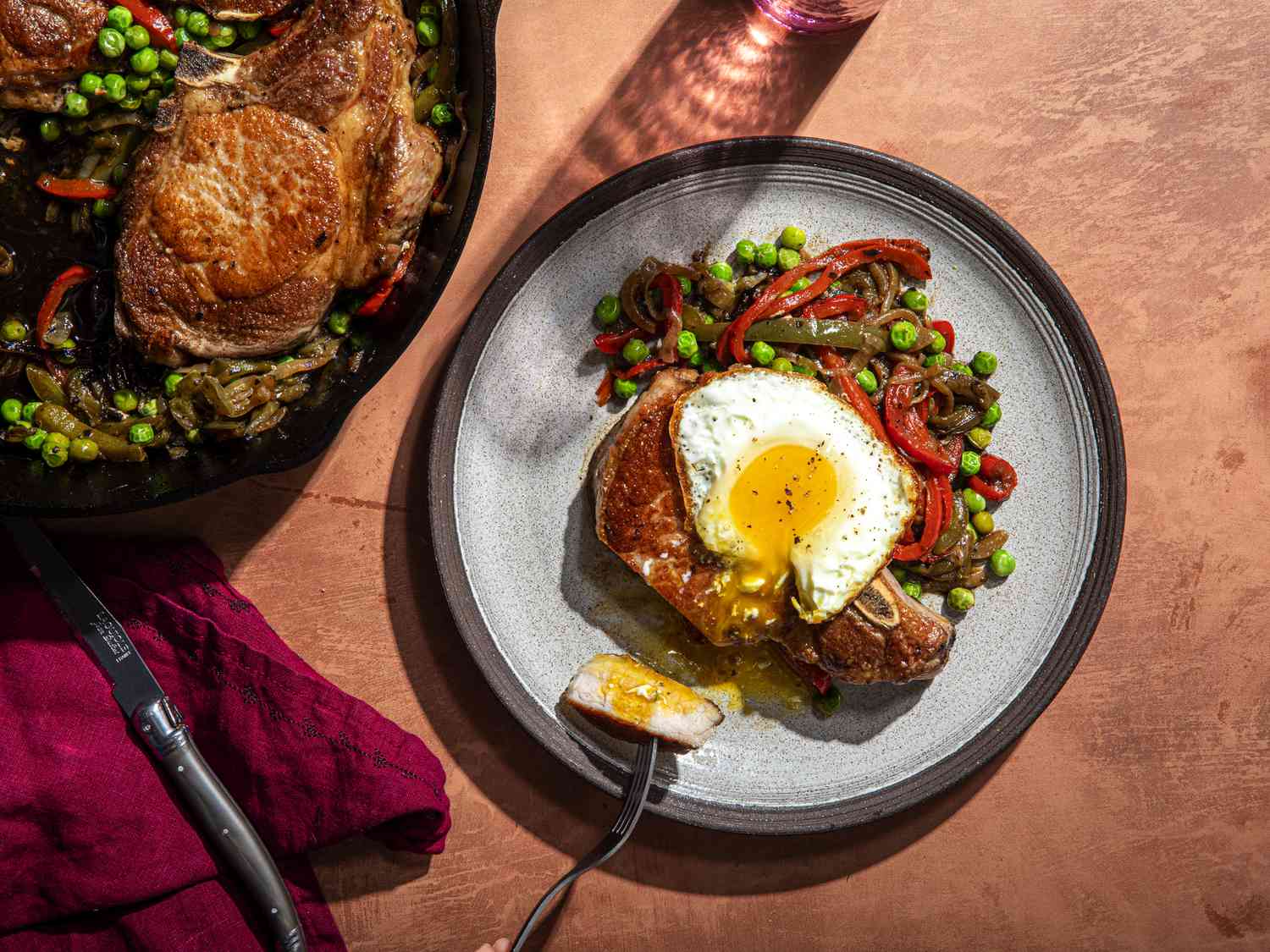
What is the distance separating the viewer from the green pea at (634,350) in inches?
153

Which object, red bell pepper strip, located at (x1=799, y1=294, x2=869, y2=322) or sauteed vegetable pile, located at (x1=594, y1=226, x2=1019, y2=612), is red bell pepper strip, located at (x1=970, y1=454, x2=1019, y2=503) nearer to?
sauteed vegetable pile, located at (x1=594, y1=226, x2=1019, y2=612)

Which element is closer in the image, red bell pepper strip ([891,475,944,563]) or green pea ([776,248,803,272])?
red bell pepper strip ([891,475,944,563])

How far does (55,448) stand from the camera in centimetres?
351

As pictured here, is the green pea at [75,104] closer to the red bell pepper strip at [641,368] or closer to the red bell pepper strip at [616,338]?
the red bell pepper strip at [616,338]

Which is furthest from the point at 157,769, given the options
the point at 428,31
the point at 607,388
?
the point at 428,31

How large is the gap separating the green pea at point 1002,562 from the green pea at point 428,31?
322 centimetres

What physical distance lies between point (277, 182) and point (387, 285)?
0.54 metres

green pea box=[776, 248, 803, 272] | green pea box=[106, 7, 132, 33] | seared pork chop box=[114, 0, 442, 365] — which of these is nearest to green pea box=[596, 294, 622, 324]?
green pea box=[776, 248, 803, 272]

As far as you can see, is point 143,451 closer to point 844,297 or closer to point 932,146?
point 844,297

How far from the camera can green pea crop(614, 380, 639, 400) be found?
3.93 meters

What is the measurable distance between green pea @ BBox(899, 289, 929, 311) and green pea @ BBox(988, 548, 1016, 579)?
115cm

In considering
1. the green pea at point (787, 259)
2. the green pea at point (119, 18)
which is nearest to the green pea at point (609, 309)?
the green pea at point (787, 259)

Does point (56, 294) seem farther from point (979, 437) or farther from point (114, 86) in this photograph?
point (979, 437)

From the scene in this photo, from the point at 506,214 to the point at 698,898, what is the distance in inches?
133
